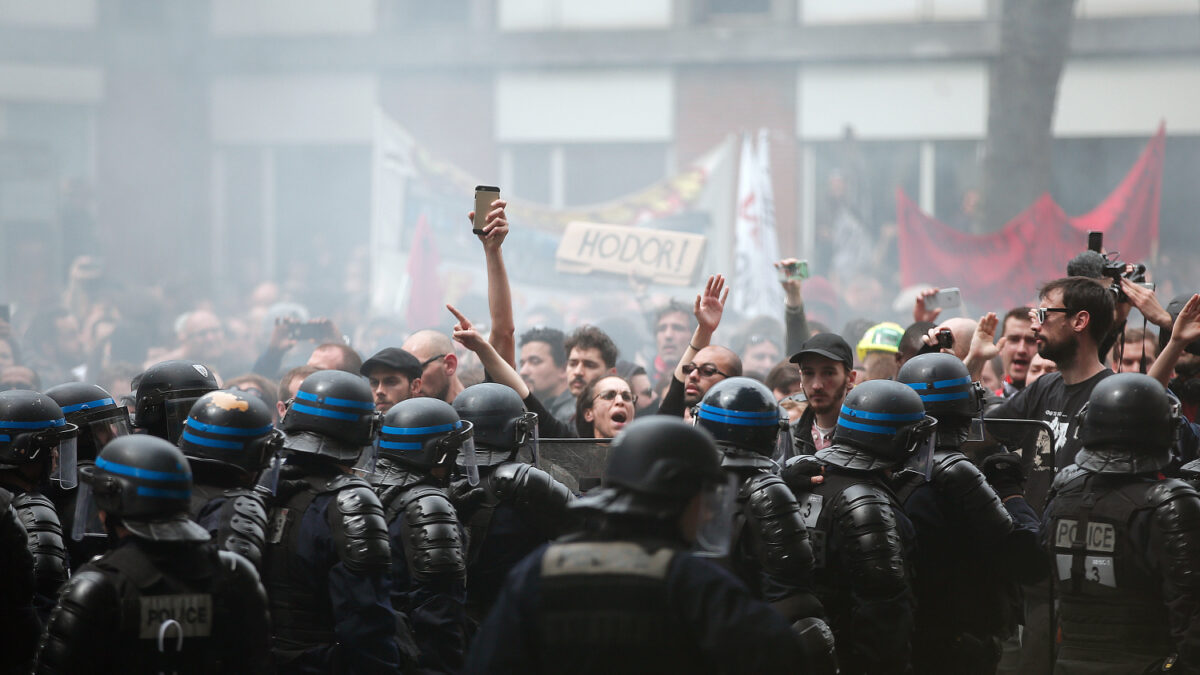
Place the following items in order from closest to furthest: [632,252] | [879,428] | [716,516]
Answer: [716,516] < [879,428] < [632,252]

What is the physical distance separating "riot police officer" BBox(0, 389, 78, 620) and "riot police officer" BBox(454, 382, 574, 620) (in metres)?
1.30

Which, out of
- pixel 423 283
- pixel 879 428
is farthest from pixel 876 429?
pixel 423 283

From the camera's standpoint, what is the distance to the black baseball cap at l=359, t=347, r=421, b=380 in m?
5.92

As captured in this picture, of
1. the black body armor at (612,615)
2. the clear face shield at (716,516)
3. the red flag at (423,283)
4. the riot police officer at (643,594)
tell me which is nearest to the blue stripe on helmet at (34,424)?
the riot police officer at (643,594)

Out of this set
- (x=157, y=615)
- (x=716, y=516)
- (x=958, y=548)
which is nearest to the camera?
(x=716, y=516)

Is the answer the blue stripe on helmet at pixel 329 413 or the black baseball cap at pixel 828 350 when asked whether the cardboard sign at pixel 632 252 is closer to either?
the black baseball cap at pixel 828 350

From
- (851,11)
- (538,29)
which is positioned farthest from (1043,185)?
(538,29)

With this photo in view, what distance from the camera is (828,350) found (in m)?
5.35

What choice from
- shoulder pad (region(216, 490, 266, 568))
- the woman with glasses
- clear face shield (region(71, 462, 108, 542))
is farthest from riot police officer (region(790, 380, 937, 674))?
clear face shield (region(71, 462, 108, 542))

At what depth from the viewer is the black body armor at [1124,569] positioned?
3982mm

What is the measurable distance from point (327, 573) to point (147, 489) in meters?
0.94

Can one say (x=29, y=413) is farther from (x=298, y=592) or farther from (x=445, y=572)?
(x=445, y=572)

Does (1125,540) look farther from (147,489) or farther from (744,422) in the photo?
(147,489)

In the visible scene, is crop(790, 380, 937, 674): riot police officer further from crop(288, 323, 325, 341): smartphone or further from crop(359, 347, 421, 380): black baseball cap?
crop(288, 323, 325, 341): smartphone
